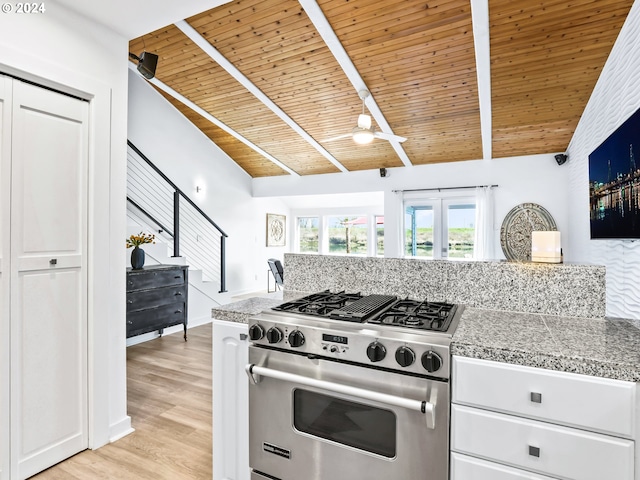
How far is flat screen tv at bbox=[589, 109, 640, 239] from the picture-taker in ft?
7.77

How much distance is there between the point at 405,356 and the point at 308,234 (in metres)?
8.49

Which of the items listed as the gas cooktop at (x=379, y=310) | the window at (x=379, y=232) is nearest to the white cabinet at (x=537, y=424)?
the gas cooktop at (x=379, y=310)

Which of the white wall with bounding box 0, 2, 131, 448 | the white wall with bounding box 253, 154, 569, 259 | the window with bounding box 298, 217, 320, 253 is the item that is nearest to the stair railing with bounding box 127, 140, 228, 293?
the white wall with bounding box 253, 154, 569, 259

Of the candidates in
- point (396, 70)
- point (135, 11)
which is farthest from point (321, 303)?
point (396, 70)

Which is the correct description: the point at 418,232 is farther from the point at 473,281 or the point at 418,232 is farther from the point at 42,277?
the point at 42,277

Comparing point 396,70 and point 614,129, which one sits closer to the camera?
point 614,129

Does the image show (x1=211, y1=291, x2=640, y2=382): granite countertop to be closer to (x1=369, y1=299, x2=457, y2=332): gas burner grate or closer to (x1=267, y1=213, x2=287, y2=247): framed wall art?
(x1=369, y1=299, x2=457, y2=332): gas burner grate

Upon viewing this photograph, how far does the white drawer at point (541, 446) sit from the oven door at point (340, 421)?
A: 79 mm

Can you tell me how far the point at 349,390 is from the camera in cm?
127

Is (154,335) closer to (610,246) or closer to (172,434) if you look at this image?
(172,434)

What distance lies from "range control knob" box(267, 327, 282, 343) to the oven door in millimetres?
59

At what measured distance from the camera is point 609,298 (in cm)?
337

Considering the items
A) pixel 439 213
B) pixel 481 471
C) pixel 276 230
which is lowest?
pixel 481 471

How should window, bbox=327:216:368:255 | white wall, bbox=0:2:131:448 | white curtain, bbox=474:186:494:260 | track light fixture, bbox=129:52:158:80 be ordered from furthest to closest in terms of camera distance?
window, bbox=327:216:368:255 → white curtain, bbox=474:186:494:260 → track light fixture, bbox=129:52:158:80 → white wall, bbox=0:2:131:448
